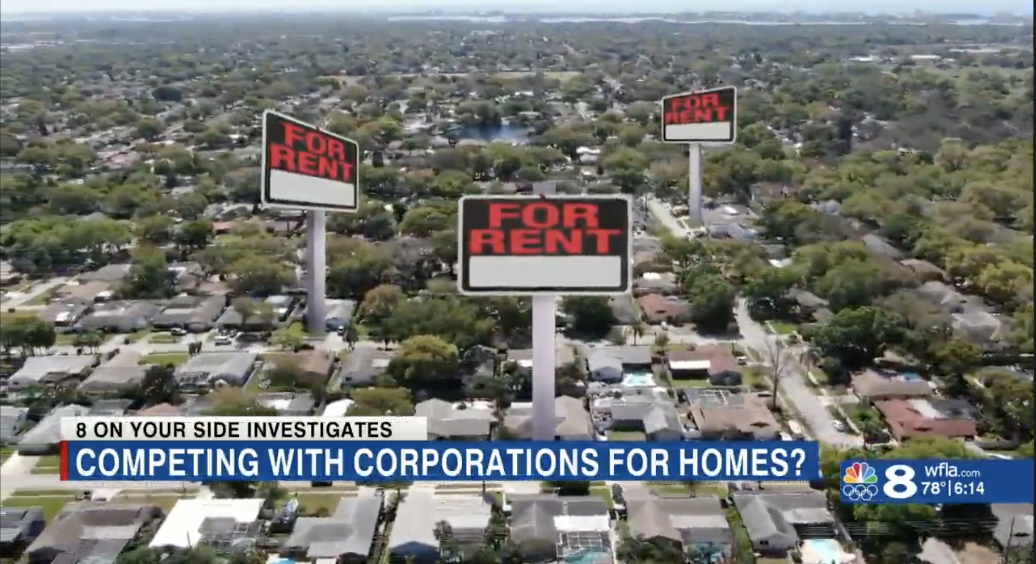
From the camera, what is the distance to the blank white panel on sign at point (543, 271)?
4.29 m

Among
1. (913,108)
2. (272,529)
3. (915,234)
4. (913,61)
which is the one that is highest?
(913,61)

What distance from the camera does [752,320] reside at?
7.77 metres

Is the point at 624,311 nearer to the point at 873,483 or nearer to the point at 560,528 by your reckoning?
the point at 560,528

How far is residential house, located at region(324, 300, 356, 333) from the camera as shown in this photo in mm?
7512

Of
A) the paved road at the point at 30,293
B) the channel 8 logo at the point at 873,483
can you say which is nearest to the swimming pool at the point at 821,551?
the channel 8 logo at the point at 873,483

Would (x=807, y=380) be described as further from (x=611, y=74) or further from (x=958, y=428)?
(x=611, y=74)

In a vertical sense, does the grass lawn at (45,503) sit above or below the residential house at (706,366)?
below

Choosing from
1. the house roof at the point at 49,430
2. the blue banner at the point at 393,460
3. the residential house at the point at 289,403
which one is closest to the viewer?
the blue banner at the point at 393,460

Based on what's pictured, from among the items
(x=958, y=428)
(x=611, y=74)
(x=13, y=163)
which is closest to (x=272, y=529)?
(x=958, y=428)

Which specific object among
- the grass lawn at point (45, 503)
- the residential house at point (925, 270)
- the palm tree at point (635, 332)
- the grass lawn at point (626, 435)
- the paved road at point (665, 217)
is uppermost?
the paved road at point (665, 217)

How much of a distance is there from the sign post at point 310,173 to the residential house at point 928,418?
151 inches

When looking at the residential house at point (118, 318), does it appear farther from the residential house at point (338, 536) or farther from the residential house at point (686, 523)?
the residential house at point (686, 523)

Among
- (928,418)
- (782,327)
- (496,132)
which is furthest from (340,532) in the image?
(496,132)

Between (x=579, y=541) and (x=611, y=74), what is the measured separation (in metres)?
24.4
